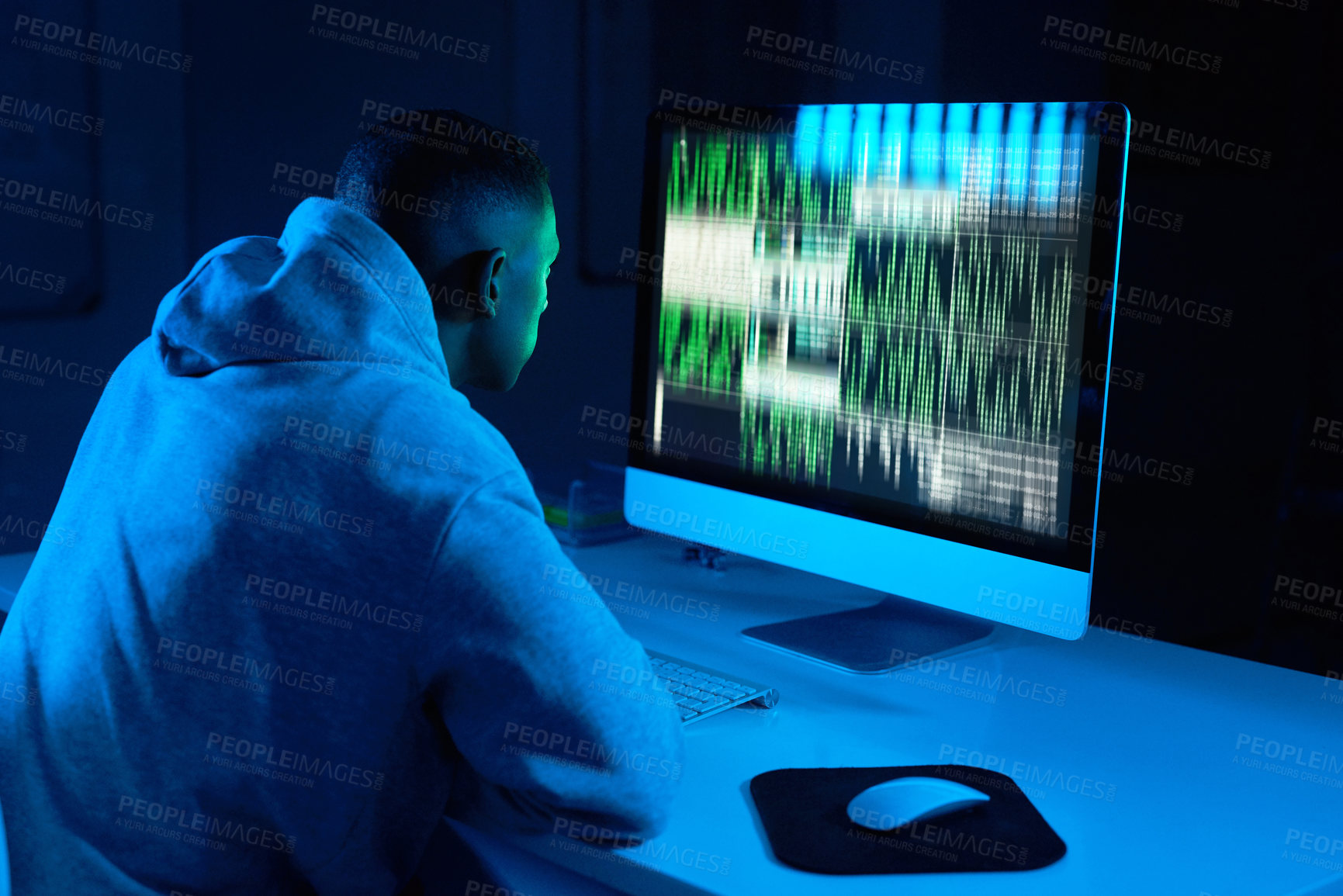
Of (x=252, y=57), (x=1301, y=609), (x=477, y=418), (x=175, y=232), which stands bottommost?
(x=1301, y=609)

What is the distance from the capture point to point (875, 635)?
153 centimetres

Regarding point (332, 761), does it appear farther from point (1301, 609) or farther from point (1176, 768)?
point (1301, 609)

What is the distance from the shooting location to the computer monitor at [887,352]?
4.13 feet

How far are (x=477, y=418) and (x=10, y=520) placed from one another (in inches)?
49.7

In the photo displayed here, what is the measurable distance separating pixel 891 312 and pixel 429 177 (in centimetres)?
54

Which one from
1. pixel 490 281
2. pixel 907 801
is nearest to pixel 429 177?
pixel 490 281

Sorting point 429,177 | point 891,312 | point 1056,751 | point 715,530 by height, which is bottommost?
point 1056,751

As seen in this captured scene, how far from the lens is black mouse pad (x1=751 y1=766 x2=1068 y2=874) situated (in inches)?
37.4

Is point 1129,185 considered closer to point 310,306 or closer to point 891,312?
point 891,312

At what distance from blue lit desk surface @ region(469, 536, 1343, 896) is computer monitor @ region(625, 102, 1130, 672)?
0.29 ft

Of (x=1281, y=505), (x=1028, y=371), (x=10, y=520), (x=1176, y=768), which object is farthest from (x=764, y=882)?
(x=10, y=520)

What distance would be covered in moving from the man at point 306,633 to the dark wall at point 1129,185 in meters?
0.97

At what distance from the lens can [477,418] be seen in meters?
1.04

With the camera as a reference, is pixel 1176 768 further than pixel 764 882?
Yes
